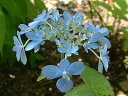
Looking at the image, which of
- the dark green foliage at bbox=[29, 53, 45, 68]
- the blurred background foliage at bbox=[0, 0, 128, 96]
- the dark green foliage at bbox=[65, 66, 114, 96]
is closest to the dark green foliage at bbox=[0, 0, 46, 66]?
the blurred background foliage at bbox=[0, 0, 128, 96]

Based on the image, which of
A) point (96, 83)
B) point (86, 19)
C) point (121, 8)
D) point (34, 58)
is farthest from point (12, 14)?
point (96, 83)

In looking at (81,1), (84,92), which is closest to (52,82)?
(81,1)

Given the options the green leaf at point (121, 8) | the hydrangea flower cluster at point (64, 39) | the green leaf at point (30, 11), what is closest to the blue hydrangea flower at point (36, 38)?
the hydrangea flower cluster at point (64, 39)

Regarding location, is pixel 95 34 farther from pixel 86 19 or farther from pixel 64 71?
pixel 86 19

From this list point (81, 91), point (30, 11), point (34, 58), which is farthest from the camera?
point (34, 58)

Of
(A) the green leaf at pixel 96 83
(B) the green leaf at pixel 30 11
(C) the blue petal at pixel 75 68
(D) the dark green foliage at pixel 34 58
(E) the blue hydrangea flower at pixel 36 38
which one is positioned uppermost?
(E) the blue hydrangea flower at pixel 36 38

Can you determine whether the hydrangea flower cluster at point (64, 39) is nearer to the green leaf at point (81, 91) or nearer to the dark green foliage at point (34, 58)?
the green leaf at point (81, 91)
